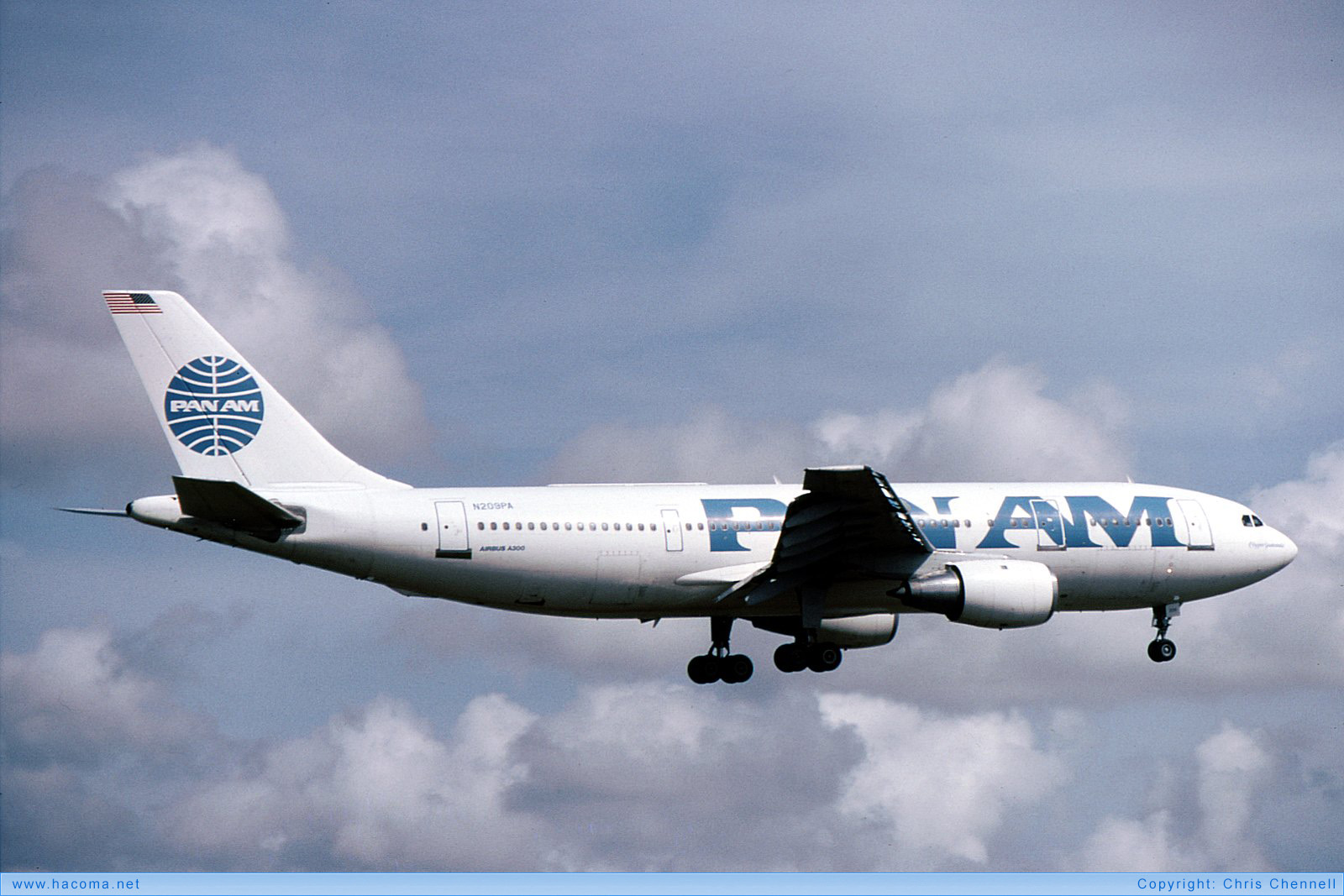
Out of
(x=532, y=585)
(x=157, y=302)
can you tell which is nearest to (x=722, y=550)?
(x=532, y=585)

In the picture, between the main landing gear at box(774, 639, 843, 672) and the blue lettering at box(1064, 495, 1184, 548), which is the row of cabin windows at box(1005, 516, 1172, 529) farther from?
the main landing gear at box(774, 639, 843, 672)

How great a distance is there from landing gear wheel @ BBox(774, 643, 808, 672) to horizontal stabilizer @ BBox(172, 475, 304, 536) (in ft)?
52.7

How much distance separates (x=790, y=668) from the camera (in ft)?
163

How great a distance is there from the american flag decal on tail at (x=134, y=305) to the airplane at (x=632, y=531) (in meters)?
0.04

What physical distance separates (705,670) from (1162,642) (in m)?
14.0

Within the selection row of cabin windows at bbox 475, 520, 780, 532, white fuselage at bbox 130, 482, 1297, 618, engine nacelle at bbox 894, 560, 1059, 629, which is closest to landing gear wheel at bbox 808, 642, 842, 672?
white fuselage at bbox 130, 482, 1297, 618

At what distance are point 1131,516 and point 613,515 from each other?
1558 cm

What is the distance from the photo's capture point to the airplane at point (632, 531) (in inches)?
1622

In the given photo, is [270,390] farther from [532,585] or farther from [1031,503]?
[1031,503]

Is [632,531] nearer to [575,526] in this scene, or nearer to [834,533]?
[575,526]

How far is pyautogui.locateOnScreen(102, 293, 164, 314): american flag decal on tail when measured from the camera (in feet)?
139

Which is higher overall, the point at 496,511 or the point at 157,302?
the point at 157,302

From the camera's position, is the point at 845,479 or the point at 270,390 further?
the point at 270,390

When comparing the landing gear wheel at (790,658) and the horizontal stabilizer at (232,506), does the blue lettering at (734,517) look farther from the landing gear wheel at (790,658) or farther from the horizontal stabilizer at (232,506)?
the horizontal stabilizer at (232,506)
